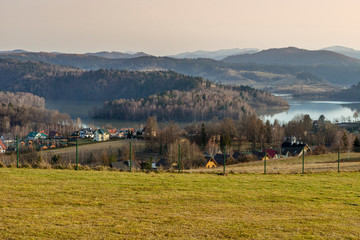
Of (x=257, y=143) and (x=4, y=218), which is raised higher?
(x=4, y=218)

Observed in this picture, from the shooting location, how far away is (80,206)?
22.6 ft

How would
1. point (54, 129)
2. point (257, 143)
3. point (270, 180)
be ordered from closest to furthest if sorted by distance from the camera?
1. point (270, 180)
2. point (257, 143)
3. point (54, 129)

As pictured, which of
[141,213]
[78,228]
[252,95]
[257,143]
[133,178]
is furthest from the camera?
[252,95]

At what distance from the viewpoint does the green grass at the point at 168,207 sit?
18.6 ft

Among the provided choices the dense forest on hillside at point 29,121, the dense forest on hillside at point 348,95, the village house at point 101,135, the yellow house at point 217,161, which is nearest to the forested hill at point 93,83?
the dense forest on hillside at point 348,95

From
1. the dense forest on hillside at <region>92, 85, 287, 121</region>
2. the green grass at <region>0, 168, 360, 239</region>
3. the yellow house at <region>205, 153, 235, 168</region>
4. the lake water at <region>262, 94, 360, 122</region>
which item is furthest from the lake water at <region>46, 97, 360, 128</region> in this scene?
the green grass at <region>0, 168, 360, 239</region>

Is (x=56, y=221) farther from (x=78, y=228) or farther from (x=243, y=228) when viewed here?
(x=243, y=228)

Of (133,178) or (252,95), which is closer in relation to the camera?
(133,178)

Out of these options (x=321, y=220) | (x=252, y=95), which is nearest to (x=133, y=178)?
(x=321, y=220)

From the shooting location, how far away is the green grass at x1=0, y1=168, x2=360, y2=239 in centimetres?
566

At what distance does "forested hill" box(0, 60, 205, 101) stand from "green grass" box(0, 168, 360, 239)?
12335 centimetres

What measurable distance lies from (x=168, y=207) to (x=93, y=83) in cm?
16872

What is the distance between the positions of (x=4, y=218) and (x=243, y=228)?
11.8ft

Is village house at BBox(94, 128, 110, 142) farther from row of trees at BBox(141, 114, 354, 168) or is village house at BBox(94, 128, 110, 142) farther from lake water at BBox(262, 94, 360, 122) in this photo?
lake water at BBox(262, 94, 360, 122)
